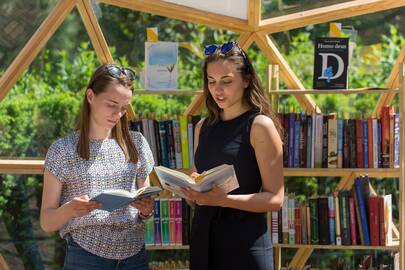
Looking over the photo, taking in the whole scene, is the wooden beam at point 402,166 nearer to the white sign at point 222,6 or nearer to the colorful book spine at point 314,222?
the colorful book spine at point 314,222

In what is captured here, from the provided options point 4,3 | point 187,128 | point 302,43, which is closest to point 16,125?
point 4,3

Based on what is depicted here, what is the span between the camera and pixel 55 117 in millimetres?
6359

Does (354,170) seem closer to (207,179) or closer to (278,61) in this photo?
(278,61)

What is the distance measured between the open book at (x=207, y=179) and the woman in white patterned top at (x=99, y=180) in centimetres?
21

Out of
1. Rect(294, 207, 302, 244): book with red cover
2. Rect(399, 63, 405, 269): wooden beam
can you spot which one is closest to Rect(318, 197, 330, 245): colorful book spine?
Rect(294, 207, 302, 244): book with red cover

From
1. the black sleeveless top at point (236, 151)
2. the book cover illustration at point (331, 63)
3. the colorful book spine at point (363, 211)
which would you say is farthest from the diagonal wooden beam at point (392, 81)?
the black sleeveless top at point (236, 151)

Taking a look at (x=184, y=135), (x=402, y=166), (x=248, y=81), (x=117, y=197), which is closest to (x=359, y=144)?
(x=402, y=166)

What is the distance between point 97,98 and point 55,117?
265cm

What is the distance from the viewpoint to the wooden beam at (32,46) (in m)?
5.48

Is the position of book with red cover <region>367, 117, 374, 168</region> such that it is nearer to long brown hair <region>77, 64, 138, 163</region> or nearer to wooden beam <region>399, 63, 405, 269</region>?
wooden beam <region>399, 63, 405, 269</region>

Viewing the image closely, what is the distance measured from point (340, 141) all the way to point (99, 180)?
1.99 metres

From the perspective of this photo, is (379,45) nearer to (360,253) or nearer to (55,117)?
(360,253)

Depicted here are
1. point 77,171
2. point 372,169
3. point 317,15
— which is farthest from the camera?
point 317,15

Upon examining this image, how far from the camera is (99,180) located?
146 inches
